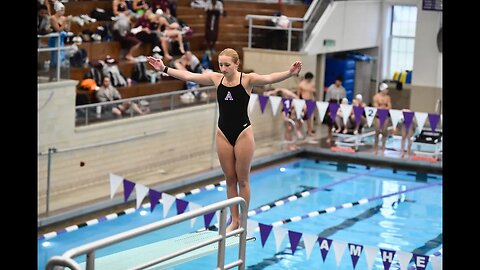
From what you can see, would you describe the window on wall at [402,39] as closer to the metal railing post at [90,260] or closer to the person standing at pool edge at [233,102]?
the person standing at pool edge at [233,102]

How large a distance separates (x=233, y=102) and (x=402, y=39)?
15.5 meters

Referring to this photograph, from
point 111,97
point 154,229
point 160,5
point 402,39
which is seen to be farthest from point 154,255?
point 402,39

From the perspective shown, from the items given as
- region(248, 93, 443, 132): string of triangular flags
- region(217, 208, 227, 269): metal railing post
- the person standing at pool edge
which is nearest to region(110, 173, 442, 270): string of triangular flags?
the person standing at pool edge

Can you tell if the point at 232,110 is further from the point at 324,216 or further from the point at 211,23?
the point at 211,23

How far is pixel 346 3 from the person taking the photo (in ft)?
66.0

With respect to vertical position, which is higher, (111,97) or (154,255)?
(111,97)

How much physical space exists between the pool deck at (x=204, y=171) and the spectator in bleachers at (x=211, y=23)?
7.70ft

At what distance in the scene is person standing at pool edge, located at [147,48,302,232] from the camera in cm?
650

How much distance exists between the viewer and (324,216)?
1340 centimetres

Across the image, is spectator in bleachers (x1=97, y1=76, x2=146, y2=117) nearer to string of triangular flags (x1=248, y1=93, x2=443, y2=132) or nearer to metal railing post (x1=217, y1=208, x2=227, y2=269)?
string of triangular flags (x1=248, y1=93, x2=443, y2=132)
